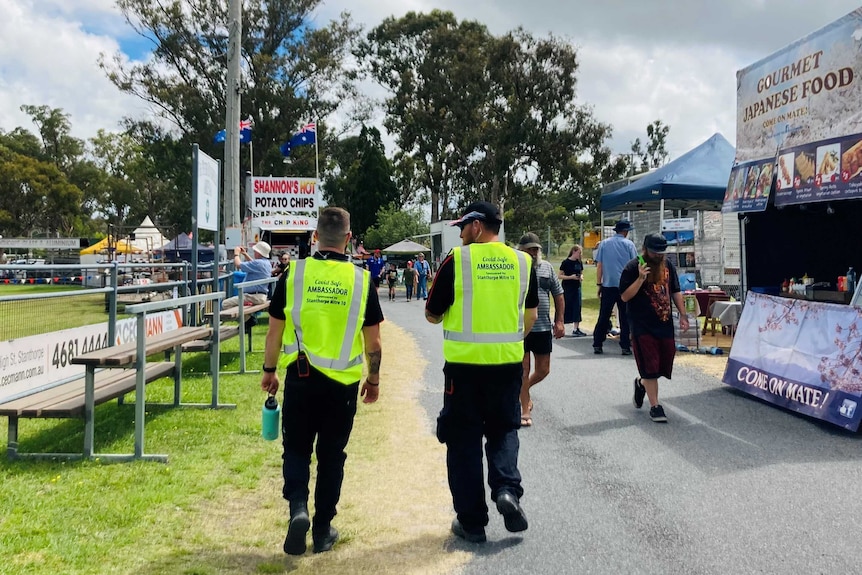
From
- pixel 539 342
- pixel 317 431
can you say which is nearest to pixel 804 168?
pixel 539 342

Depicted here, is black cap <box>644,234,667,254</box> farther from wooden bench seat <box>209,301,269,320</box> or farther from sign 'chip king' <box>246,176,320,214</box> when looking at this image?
sign 'chip king' <box>246,176,320,214</box>

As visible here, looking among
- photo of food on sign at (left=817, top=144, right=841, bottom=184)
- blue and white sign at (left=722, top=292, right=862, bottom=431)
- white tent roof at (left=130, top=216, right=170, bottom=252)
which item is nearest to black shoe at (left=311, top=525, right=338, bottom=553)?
blue and white sign at (left=722, top=292, right=862, bottom=431)

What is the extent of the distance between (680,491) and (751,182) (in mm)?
5465

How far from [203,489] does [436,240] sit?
31.5 m

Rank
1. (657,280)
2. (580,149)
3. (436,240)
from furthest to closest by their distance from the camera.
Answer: (580,149), (436,240), (657,280)

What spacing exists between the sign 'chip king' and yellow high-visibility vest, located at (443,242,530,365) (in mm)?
15417

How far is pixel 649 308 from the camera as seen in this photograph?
22.8 feet

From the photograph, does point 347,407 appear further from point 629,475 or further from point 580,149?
point 580,149

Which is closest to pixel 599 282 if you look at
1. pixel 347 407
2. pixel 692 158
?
pixel 692 158

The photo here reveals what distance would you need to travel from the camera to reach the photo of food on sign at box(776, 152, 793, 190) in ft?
27.7

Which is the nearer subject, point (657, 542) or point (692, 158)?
point (657, 542)

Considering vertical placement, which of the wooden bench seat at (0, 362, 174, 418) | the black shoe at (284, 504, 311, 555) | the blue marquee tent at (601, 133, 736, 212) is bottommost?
the black shoe at (284, 504, 311, 555)

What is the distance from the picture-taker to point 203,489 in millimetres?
4926

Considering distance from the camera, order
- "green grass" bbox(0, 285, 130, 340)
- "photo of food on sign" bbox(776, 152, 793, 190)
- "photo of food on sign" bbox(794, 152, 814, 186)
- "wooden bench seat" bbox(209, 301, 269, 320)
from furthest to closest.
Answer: "wooden bench seat" bbox(209, 301, 269, 320)
"photo of food on sign" bbox(776, 152, 793, 190)
"photo of food on sign" bbox(794, 152, 814, 186)
"green grass" bbox(0, 285, 130, 340)
